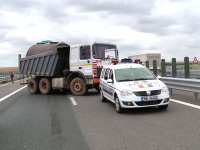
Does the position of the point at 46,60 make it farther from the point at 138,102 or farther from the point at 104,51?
the point at 138,102

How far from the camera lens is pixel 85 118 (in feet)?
23.7

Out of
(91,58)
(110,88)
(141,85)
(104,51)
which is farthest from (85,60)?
(141,85)

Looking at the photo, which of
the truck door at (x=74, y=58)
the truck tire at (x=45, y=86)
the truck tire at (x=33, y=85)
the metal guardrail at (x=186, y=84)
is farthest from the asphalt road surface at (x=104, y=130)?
the truck tire at (x=33, y=85)

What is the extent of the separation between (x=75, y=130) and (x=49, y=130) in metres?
0.63

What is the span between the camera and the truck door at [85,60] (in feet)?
42.0

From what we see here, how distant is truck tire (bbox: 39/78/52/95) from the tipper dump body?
1.23 feet

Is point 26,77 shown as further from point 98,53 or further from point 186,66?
point 186,66

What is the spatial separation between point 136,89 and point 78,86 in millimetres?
6298

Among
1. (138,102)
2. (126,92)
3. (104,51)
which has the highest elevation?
(104,51)

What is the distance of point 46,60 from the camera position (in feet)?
48.5

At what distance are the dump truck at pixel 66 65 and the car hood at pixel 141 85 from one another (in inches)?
191

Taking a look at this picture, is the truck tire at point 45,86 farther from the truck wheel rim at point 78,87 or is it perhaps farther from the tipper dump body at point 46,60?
the truck wheel rim at point 78,87

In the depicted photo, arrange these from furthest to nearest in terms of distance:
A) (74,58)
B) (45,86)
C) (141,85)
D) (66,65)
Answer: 1. (45,86)
2. (66,65)
3. (74,58)
4. (141,85)

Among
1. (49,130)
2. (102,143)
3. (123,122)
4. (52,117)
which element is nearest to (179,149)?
(102,143)
